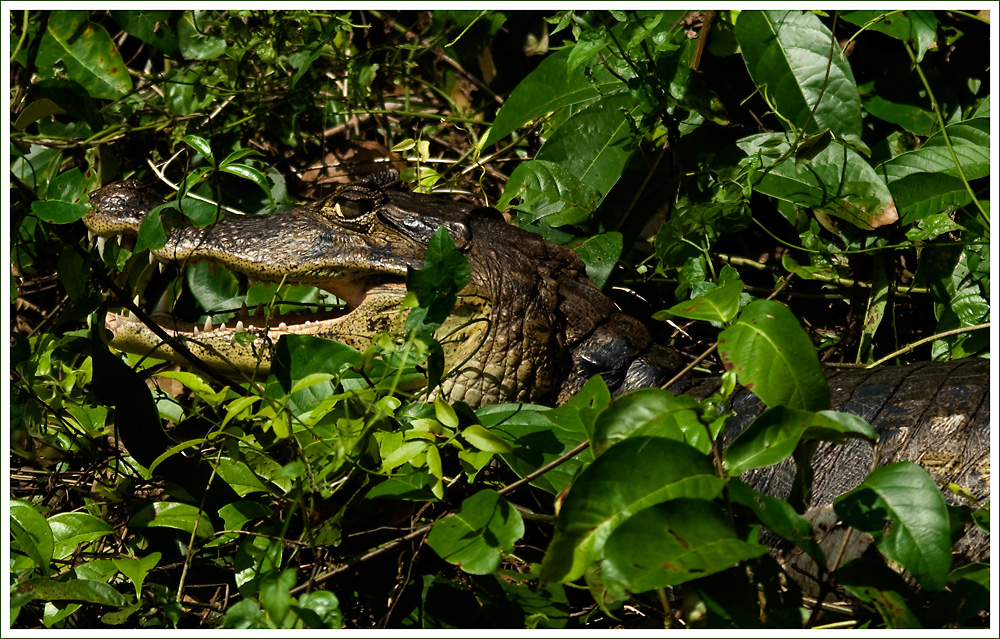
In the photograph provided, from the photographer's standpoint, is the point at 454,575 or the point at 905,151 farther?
the point at 905,151

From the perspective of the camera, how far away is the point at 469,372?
247cm

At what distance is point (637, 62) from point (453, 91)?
4.51 feet

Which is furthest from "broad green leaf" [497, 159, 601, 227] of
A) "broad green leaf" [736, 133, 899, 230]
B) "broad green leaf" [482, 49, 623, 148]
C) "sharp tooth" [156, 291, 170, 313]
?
"sharp tooth" [156, 291, 170, 313]

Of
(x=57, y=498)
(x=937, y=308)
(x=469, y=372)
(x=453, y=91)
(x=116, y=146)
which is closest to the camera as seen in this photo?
(x=57, y=498)

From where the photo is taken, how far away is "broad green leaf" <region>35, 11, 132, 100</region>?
292cm

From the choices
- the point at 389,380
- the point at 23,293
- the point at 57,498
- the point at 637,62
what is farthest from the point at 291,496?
the point at 23,293

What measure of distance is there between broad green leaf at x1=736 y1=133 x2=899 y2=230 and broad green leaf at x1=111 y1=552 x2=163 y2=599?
202 cm

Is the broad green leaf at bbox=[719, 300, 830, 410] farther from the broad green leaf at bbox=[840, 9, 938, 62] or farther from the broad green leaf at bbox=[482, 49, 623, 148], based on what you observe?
the broad green leaf at bbox=[482, 49, 623, 148]

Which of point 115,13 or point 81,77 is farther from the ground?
point 115,13

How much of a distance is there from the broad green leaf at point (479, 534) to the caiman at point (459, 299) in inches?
33.3

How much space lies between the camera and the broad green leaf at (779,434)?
1194mm

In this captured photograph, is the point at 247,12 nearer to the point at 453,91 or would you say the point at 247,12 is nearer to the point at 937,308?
the point at 453,91

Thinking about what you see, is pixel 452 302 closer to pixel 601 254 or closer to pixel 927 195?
pixel 601 254

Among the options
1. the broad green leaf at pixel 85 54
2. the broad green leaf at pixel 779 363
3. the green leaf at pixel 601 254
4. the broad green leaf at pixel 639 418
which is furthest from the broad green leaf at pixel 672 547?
the broad green leaf at pixel 85 54
